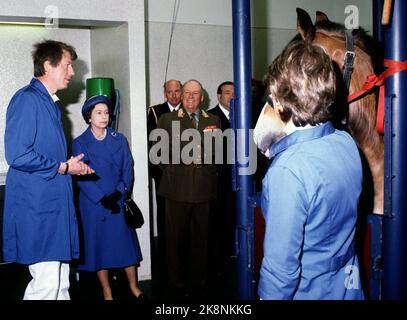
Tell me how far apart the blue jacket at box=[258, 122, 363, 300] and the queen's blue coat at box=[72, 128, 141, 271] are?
6.91 feet

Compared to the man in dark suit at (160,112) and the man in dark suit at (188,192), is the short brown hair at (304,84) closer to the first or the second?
the man in dark suit at (188,192)

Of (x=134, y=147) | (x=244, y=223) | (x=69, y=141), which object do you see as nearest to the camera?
(x=244, y=223)

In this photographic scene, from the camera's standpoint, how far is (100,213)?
3.36 m

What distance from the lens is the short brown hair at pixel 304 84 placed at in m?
1.41

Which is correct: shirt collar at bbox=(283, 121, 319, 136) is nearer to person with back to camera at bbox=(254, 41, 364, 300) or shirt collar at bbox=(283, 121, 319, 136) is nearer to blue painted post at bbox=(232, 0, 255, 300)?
person with back to camera at bbox=(254, 41, 364, 300)

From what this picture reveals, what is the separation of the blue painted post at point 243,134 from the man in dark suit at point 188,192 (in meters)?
1.15

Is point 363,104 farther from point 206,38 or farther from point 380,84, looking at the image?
point 206,38

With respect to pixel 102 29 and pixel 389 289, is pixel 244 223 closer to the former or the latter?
pixel 389 289

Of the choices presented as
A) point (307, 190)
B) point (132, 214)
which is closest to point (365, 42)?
point (307, 190)

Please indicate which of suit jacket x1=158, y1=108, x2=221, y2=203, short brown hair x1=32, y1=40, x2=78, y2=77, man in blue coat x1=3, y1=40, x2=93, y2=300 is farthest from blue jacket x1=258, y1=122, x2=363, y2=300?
suit jacket x1=158, y1=108, x2=221, y2=203

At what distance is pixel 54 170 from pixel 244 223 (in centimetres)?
116

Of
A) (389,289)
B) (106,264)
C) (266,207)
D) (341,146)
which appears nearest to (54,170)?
(106,264)

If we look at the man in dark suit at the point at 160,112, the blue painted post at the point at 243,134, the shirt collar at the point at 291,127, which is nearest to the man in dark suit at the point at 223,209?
the man in dark suit at the point at 160,112

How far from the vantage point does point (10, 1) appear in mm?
3324
